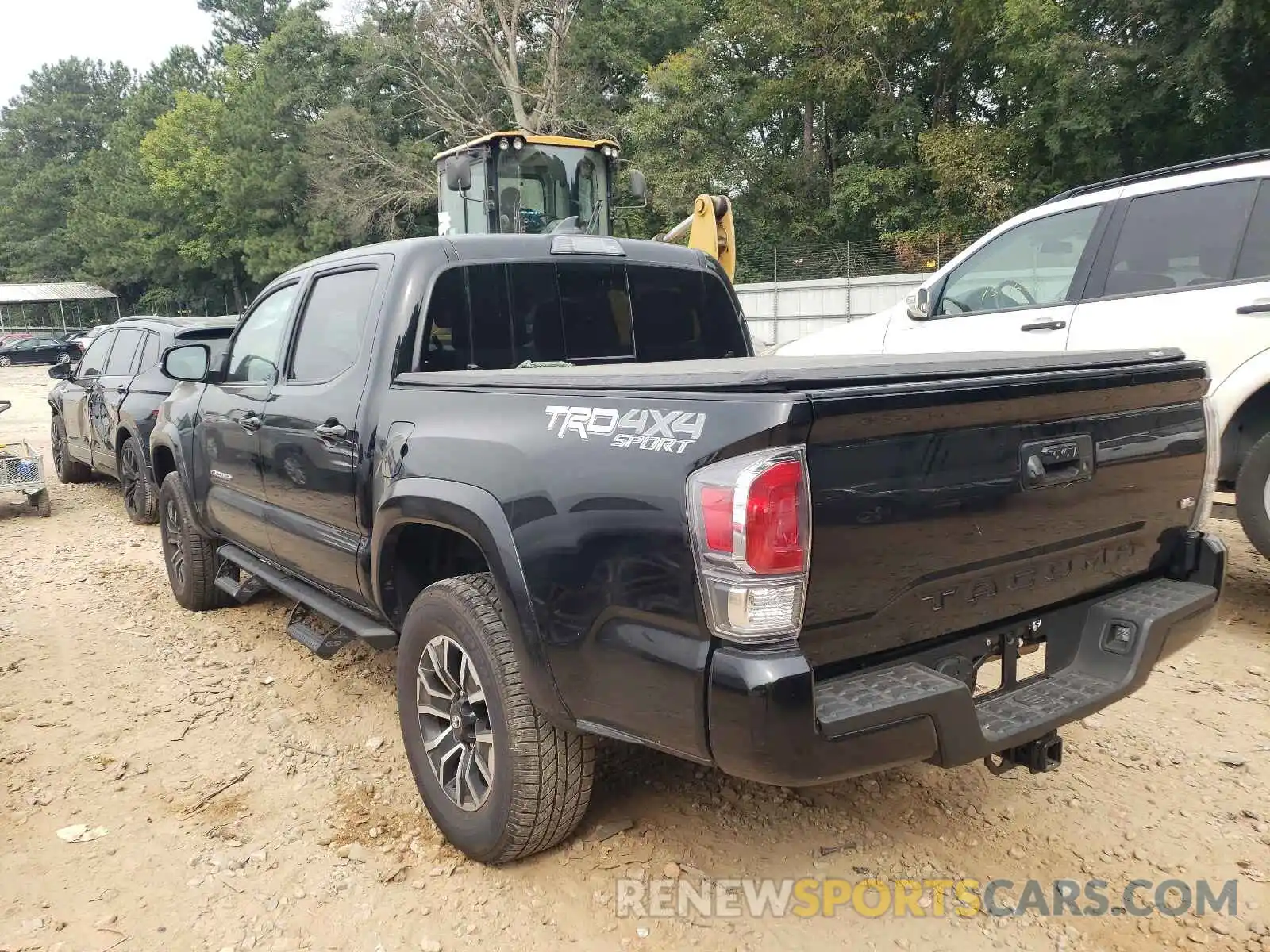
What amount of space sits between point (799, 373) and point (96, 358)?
30.4 feet

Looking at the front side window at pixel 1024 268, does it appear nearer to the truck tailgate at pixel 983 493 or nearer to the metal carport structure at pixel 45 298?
the truck tailgate at pixel 983 493

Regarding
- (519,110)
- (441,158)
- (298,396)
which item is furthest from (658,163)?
(298,396)

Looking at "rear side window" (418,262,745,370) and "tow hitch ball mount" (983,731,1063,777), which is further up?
"rear side window" (418,262,745,370)

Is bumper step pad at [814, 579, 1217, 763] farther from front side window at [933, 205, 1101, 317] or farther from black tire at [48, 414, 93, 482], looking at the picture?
black tire at [48, 414, 93, 482]

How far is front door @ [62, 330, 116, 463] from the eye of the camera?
9.03 metres

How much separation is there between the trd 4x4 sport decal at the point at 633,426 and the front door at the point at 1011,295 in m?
3.28

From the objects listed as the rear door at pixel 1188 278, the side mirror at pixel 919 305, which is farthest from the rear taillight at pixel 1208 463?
the side mirror at pixel 919 305

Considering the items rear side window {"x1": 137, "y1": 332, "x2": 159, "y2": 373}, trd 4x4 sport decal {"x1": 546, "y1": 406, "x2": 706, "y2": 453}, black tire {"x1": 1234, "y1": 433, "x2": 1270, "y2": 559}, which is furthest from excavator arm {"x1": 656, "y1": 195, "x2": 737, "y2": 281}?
trd 4x4 sport decal {"x1": 546, "y1": 406, "x2": 706, "y2": 453}

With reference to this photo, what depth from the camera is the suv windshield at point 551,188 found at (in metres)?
11.6

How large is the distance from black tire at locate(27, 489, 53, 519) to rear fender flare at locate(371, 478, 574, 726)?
756 cm

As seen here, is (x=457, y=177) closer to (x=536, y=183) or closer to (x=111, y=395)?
(x=536, y=183)

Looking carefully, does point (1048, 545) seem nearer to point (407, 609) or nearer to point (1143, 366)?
point (1143, 366)

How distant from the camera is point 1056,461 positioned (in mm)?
2434

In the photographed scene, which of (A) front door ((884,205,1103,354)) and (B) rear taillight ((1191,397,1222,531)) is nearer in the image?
(B) rear taillight ((1191,397,1222,531))
